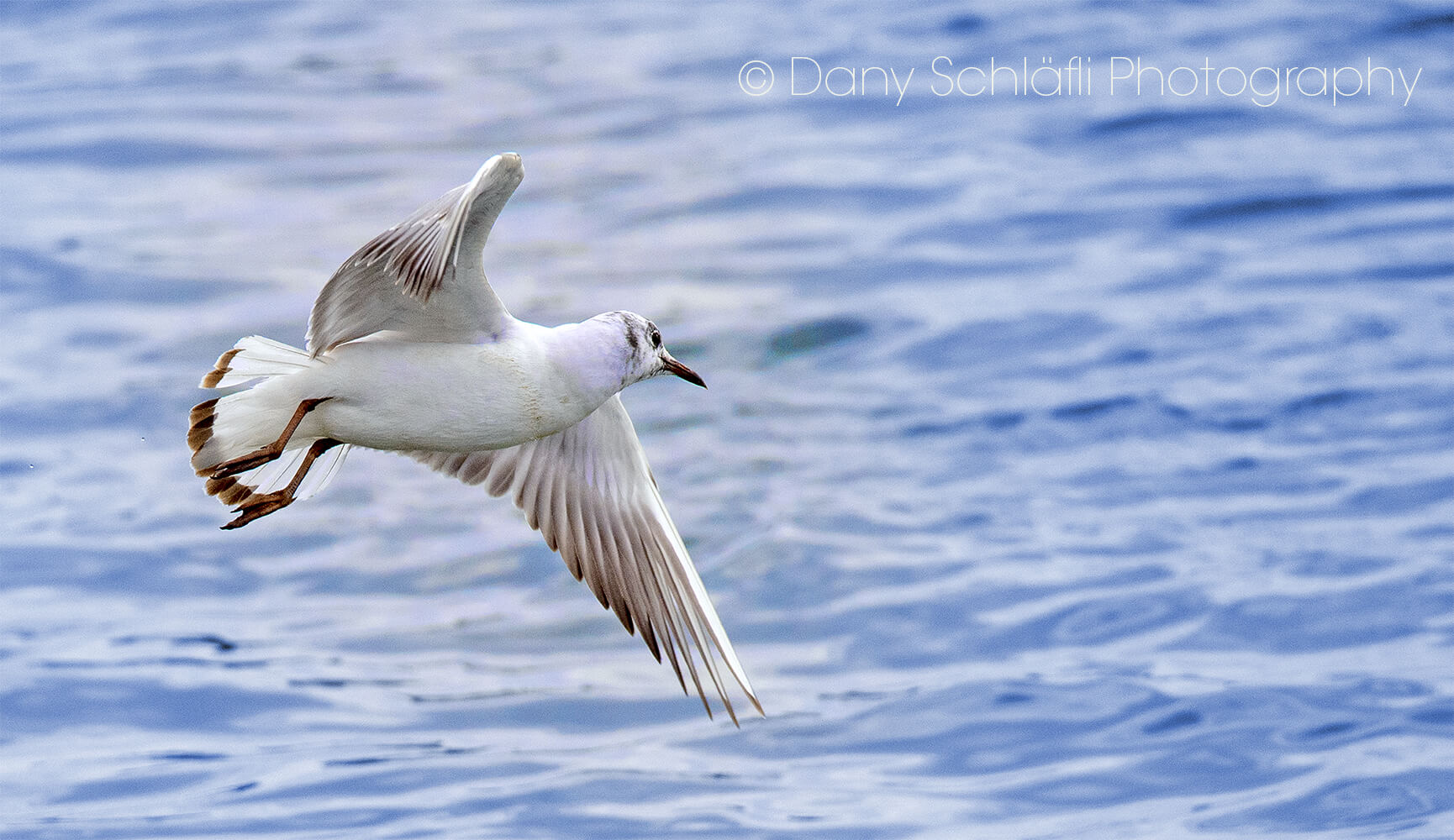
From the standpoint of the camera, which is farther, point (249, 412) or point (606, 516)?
point (606, 516)

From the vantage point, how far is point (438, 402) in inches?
251

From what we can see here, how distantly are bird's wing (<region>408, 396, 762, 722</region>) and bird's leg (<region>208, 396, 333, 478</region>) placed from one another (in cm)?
125

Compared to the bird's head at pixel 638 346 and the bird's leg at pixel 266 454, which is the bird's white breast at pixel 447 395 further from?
the bird's head at pixel 638 346

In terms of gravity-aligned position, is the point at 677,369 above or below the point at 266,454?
above

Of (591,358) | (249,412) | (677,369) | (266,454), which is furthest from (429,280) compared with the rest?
(677,369)

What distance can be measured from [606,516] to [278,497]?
5.43 ft

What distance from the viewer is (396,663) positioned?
13289 mm

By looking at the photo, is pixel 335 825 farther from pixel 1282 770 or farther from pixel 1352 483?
pixel 1352 483

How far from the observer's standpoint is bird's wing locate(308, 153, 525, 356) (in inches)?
223

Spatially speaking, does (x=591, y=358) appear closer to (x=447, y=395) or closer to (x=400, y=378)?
(x=447, y=395)

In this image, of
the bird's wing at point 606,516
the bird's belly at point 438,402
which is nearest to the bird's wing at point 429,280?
the bird's belly at point 438,402

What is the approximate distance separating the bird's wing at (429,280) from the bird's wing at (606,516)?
1.18m

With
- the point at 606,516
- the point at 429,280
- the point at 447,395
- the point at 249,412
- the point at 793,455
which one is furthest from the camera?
the point at 793,455

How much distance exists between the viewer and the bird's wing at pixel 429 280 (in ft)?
18.6
